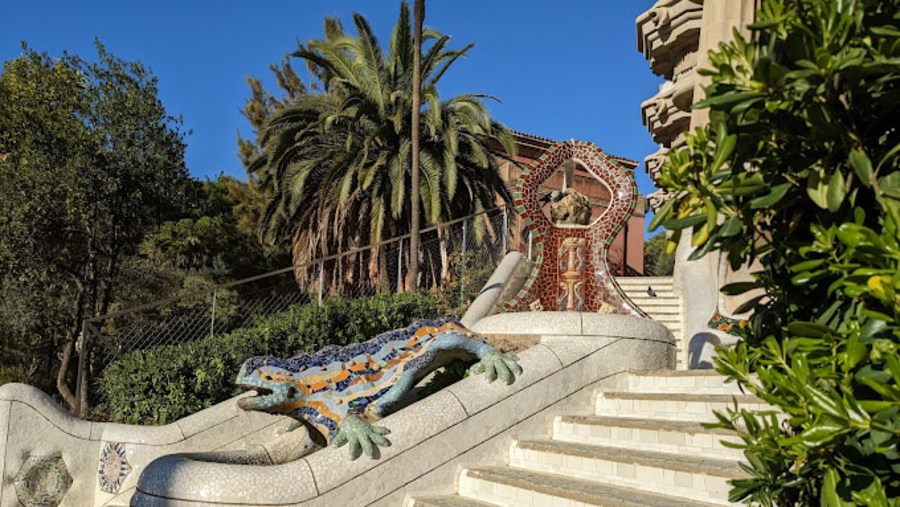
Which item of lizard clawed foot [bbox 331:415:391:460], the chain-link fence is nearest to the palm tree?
the chain-link fence

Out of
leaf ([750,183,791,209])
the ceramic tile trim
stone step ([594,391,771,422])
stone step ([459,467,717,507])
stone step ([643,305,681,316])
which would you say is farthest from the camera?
stone step ([643,305,681,316])

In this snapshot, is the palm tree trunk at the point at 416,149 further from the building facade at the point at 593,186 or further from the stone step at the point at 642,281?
the building facade at the point at 593,186

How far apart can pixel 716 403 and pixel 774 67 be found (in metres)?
3.65

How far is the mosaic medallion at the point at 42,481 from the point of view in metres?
5.88

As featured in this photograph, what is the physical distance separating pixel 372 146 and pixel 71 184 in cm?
697

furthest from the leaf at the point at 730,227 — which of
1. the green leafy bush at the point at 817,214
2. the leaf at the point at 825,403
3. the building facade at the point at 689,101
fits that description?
the building facade at the point at 689,101

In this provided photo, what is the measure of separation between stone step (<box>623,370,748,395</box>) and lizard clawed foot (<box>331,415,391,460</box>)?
7.53ft

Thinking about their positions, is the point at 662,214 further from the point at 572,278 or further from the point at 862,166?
the point at 572,278

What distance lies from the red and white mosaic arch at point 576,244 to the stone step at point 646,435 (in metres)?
2.58

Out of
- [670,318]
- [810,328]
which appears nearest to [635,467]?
[810,328]

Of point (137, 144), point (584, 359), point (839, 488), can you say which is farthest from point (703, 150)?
point (137, 144)

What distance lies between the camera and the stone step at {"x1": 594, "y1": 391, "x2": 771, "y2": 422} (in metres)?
4.77

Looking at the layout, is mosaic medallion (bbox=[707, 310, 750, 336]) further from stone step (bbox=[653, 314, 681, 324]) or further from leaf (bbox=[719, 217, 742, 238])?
leaf (bbox=[719, 217, 742, 238])

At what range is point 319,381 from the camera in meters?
4.91
